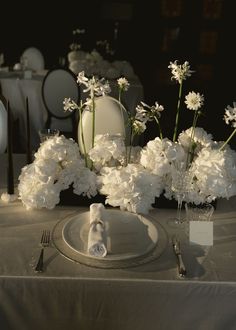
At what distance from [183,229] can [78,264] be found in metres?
0.37

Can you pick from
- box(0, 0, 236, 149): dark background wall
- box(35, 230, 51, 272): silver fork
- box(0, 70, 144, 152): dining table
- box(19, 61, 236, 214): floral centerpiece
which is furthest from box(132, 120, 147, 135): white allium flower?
box(0, 0, 236, 149): dark background wall

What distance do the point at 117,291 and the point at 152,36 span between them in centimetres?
523

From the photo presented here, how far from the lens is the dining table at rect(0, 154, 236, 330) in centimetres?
97

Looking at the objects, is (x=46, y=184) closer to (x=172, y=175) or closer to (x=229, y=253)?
(x=172, y=175)

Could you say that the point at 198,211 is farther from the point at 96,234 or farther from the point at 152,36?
the point at 152,36

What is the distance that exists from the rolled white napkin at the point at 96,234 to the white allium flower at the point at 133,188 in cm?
6

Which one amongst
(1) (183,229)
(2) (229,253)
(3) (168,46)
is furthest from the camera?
(3) (168,46)

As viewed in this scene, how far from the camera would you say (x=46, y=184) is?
121 cm

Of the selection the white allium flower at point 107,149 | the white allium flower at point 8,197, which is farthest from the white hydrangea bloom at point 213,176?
the white allium flower at point 8,197

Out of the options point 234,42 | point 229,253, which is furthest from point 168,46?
point 229,253

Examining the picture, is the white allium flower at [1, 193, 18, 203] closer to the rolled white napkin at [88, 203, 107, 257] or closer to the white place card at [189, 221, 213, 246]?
the rolled white napkin at [88, 203, 107, 257]

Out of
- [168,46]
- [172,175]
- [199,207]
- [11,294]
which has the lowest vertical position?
[11,294]

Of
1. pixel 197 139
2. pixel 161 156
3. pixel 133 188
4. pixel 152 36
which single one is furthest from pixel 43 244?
pixel 152 36

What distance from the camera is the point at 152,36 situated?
18.7 ft
